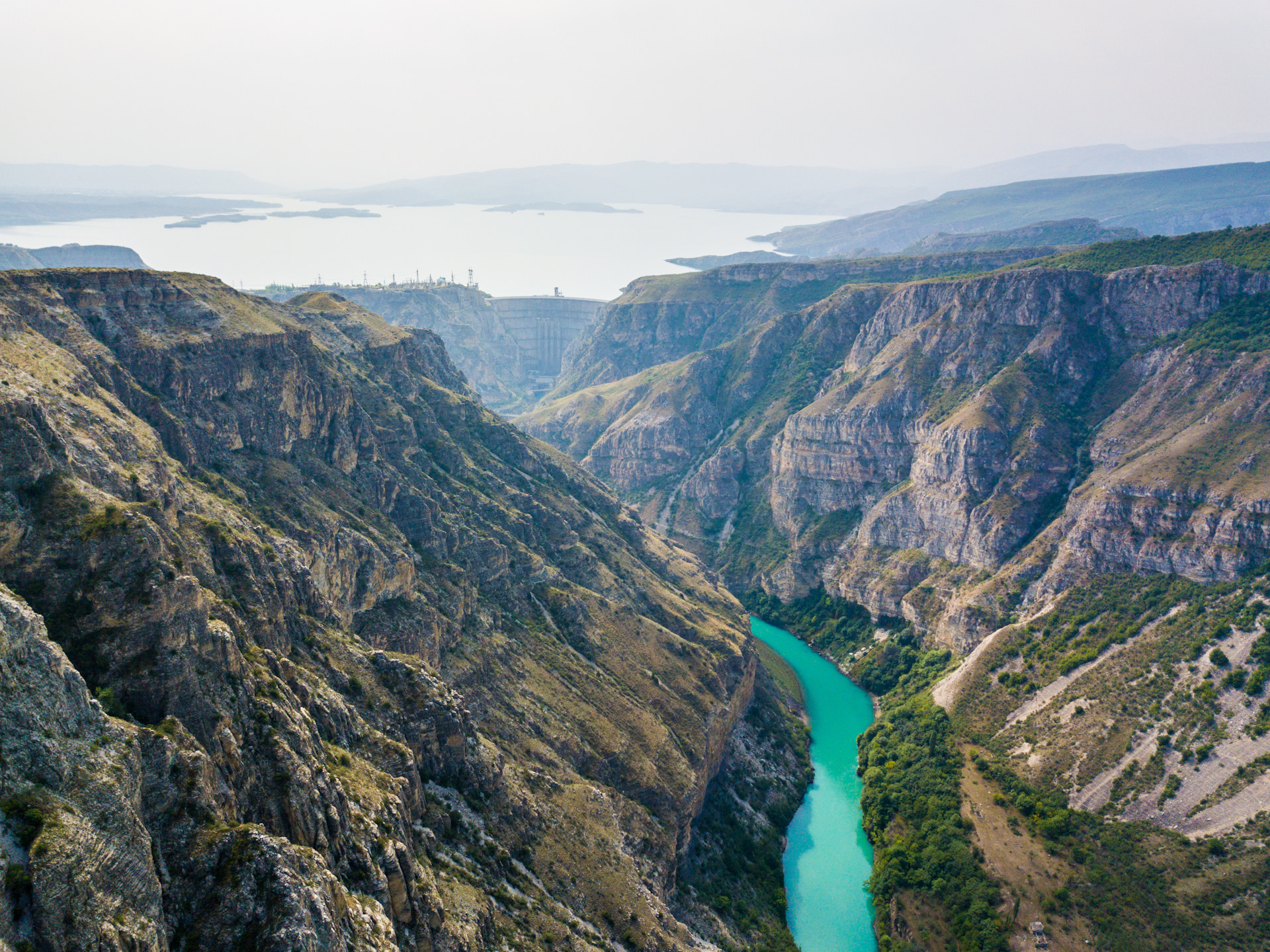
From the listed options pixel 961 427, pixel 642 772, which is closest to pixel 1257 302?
pixel 961 427

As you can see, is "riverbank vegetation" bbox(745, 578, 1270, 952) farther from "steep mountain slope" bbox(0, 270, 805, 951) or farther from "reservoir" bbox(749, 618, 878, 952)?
"steep mountain slope" bbox(0, 270, 805, 951)

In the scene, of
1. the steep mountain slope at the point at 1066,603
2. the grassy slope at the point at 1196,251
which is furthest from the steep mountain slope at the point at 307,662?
the grassy slope at the point at 1196,251

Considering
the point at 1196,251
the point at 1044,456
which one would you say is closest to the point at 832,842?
the point at 1044,456

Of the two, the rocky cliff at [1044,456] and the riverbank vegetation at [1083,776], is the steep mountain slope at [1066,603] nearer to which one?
the riverbank vegetation at [1083,776]

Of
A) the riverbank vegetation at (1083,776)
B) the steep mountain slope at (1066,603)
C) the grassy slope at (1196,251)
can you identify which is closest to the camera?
the riverbank vegetation at (1083,776)

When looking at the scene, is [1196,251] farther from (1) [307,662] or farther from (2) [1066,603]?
(1) [307,662]

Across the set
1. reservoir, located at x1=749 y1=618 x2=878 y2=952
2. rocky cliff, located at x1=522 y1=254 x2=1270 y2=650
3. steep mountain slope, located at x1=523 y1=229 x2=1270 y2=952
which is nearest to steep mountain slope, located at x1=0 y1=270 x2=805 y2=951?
reservoir, located at x1=749 y1=618 x2=878 y2=952

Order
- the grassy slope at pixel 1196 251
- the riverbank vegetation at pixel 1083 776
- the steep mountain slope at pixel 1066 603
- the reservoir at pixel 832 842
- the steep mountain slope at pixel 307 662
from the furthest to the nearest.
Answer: the grassy slope at pixel 1196 251 < the reservoir at pixel 832 842 < the steep mountain slope at pixel 1066 603 < the riverbank vegetation at pixel 1083 776 < the steep mountain slope at pixel 307 662
